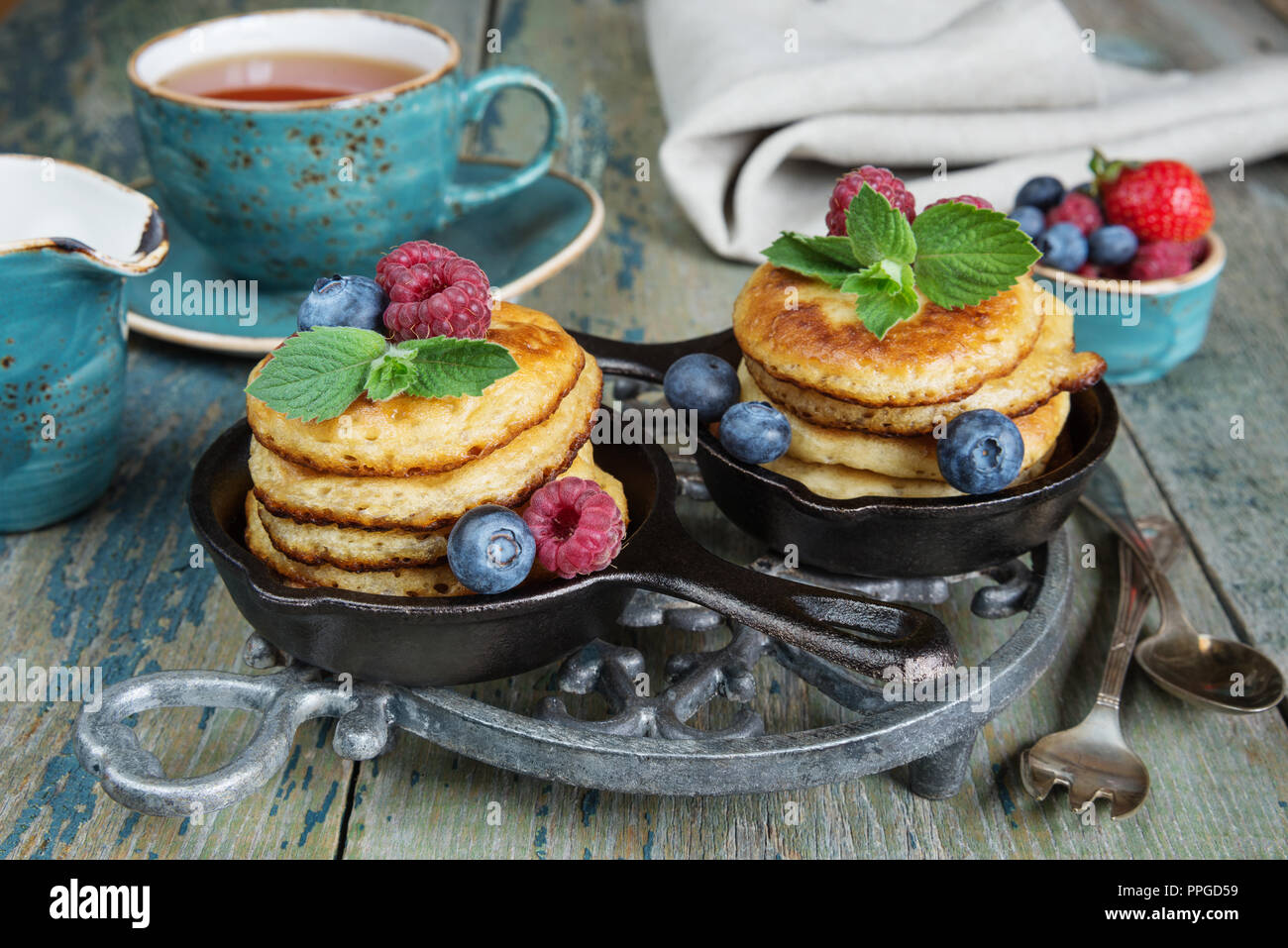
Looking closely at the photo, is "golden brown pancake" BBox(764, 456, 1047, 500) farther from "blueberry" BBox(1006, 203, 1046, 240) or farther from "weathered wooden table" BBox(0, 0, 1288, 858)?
"blueberry" BBox(1006, 203, 1046, 240)

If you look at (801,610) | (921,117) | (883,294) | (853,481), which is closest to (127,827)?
(801,610)

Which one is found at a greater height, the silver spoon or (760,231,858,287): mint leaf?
(760,231,858,287): mint leaf

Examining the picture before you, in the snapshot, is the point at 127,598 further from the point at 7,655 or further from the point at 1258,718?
the point at 1258,718

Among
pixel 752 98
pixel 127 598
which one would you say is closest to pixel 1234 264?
pixel 752 98

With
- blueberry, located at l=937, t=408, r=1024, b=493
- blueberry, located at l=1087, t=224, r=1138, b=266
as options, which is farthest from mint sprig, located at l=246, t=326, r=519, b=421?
blueberry, located at l=1087, t=224, r=1138, b=266

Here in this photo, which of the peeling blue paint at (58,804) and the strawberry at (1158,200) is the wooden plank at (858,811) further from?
the strawberry at (1158,200)

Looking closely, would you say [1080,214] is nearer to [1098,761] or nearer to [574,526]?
[1098,761]
